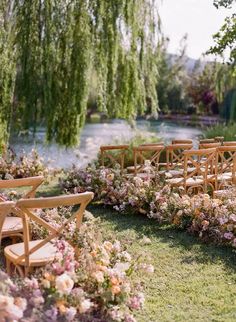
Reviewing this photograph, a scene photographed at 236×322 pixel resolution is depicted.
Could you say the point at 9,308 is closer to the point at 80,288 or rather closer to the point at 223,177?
the point at 80,288

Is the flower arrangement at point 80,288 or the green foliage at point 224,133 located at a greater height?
the flower arrangement at point 80,288

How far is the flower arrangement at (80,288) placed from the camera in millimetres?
3209

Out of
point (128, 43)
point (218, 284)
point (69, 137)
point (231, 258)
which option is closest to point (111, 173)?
point (69, 137)

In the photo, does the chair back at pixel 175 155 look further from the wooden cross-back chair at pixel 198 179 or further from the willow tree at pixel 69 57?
the willow tree at pixel 69 57

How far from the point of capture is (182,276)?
16.0 feet

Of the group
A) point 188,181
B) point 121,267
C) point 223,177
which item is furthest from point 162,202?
point 121,267

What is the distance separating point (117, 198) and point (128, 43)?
2.94 metres

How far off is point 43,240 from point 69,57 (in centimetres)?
515

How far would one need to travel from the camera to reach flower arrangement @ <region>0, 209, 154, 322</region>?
3209mm

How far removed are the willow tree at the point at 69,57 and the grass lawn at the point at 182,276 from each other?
263 centimetres

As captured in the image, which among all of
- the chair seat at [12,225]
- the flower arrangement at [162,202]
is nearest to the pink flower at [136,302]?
the chair seat at [12,225]

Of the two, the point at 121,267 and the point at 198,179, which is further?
the point at 198,179

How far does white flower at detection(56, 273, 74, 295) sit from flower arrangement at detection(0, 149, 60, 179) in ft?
21.4

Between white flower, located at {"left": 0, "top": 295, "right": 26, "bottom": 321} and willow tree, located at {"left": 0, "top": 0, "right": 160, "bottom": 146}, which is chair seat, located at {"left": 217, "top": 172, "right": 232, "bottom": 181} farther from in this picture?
white flower, located at {"left": 0, "top": 295, "right": 26, "bottom": 321}
